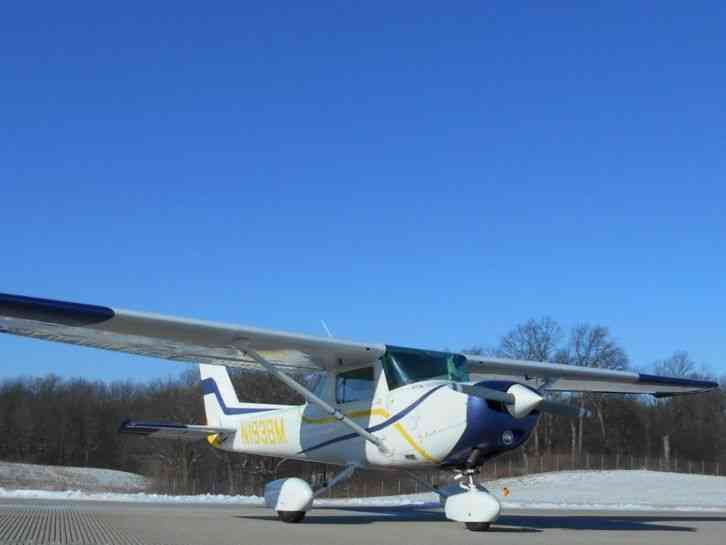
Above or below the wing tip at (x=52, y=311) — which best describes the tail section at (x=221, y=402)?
below

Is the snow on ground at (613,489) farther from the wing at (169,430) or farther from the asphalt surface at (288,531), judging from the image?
the asphalt surface at (288,531)

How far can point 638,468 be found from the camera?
155 feet

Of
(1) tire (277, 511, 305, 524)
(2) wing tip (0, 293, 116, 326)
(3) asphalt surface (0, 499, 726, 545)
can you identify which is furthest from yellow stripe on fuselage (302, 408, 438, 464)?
(2) wing tip (0, 293, 116, 326)

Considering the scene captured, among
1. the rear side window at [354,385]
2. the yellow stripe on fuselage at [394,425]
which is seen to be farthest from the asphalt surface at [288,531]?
the rear side window at [354,385]

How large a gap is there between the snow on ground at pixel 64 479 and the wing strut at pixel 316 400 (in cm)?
2796

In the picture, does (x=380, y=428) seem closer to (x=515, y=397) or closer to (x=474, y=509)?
(x=474, y=509)

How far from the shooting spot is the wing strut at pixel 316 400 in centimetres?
1266

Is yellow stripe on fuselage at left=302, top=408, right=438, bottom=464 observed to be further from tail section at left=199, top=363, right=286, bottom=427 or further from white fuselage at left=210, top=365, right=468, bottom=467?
tail section at left=199, top=363, right=286, bottom=427

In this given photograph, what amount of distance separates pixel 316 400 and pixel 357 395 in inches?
26.4

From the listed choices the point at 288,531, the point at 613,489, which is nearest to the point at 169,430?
the point at 288,531

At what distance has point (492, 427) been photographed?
11258mm

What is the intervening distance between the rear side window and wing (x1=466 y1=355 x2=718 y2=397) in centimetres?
193

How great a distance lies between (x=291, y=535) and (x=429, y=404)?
3006mm

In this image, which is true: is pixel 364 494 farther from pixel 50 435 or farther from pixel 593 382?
pixel 50 435
